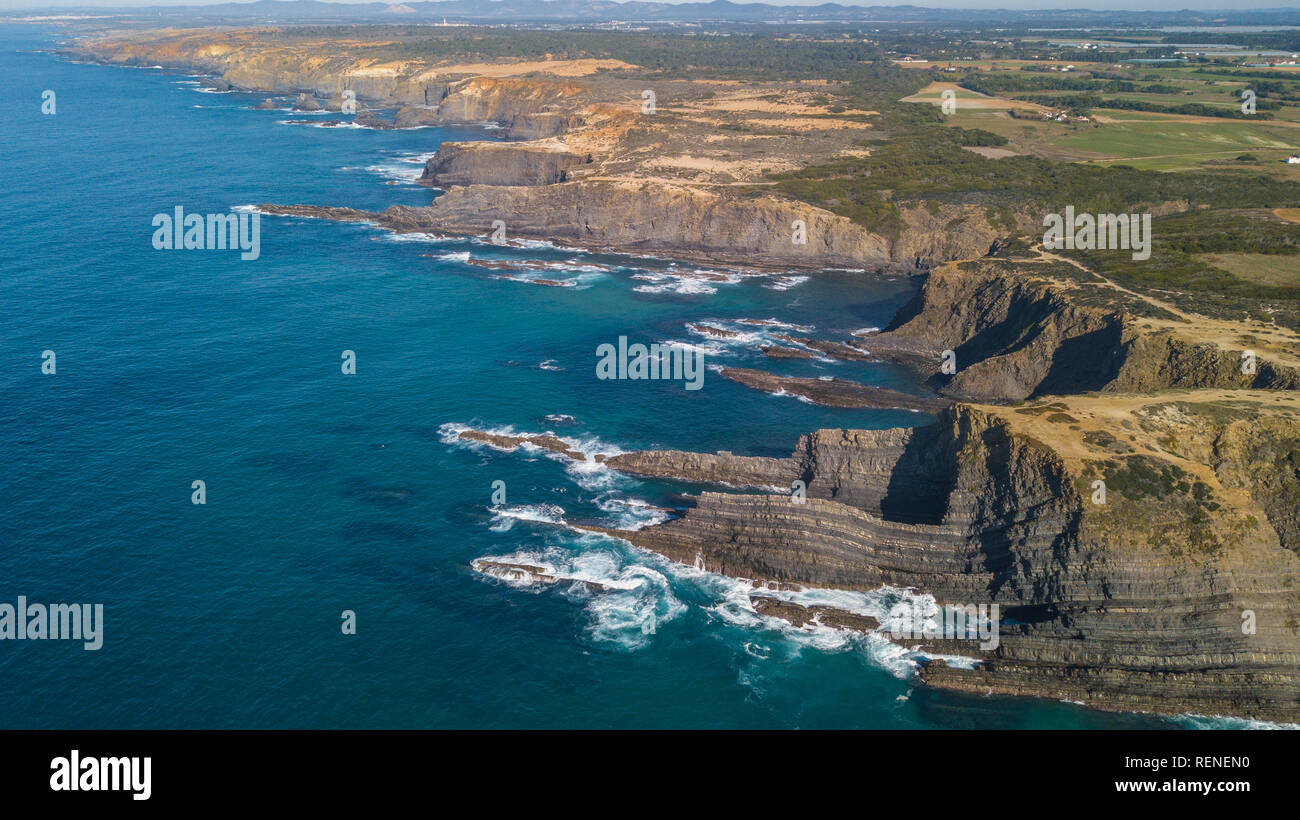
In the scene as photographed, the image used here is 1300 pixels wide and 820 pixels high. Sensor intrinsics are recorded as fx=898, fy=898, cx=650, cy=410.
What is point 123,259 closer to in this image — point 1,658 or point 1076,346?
point 1,658

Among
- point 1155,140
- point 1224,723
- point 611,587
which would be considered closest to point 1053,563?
point 1224,723

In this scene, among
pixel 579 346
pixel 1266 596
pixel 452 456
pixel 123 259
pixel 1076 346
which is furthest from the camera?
pixel 123 259

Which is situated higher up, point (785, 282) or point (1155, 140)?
point (1155, 140)

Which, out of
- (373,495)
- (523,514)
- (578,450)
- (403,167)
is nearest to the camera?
(523,514)

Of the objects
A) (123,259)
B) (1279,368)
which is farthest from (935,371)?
(123,259)

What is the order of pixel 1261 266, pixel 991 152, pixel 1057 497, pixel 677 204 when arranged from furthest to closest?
pixel 991 152 < pixel 677 204 < pixel 1261 266 < pixel 1057 497

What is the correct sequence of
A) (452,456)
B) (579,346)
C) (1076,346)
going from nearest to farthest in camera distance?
(452,456) < (1076,346) < (579,346)

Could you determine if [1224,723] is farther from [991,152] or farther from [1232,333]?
[991,152]

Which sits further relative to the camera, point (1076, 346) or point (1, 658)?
point (1076, 346)

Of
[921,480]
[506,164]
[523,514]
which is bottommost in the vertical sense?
[523,514]
